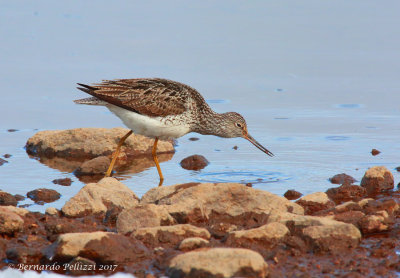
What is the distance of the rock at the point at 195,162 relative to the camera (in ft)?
35.7

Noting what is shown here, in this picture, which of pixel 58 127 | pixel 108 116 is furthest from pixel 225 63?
→ pixel 58 127

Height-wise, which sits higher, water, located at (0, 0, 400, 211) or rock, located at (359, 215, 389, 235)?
water, located at (0, 0, 400, 211)

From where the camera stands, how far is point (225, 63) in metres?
15.5

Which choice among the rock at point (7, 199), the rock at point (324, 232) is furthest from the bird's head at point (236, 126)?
the rock at point (324, 232)

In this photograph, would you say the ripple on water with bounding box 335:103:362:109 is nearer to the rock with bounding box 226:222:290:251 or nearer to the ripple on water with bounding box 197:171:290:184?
the ripple on water with bounding box 197:171:290:184

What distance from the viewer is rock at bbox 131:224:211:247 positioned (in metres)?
7.11

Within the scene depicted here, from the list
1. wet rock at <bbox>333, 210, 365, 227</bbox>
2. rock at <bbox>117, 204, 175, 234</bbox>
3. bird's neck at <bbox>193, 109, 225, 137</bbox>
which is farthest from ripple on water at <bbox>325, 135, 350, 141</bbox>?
rock at <bbox>117, 204, 175, 234</bbox>

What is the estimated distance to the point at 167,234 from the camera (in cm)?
716

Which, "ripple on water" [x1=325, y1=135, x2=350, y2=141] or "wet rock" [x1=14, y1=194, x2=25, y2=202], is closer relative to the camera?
"wet rock" [x1=14, y1=194, x2=25, y2=202]

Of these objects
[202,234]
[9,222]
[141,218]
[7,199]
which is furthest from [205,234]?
[7,199]

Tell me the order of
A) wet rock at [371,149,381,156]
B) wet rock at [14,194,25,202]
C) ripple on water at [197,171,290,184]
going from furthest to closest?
wet rock at [371,149,381,156]
ripple on water at [197,171,290,184]
wet rock at [14,194,25,202]

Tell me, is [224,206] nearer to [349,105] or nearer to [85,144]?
[85,144]

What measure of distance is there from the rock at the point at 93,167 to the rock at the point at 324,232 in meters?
3.90

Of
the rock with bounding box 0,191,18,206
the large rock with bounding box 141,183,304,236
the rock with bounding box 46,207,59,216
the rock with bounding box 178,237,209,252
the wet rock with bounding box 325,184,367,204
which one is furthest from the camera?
the wet rock with bounding box 325,184,367,204
